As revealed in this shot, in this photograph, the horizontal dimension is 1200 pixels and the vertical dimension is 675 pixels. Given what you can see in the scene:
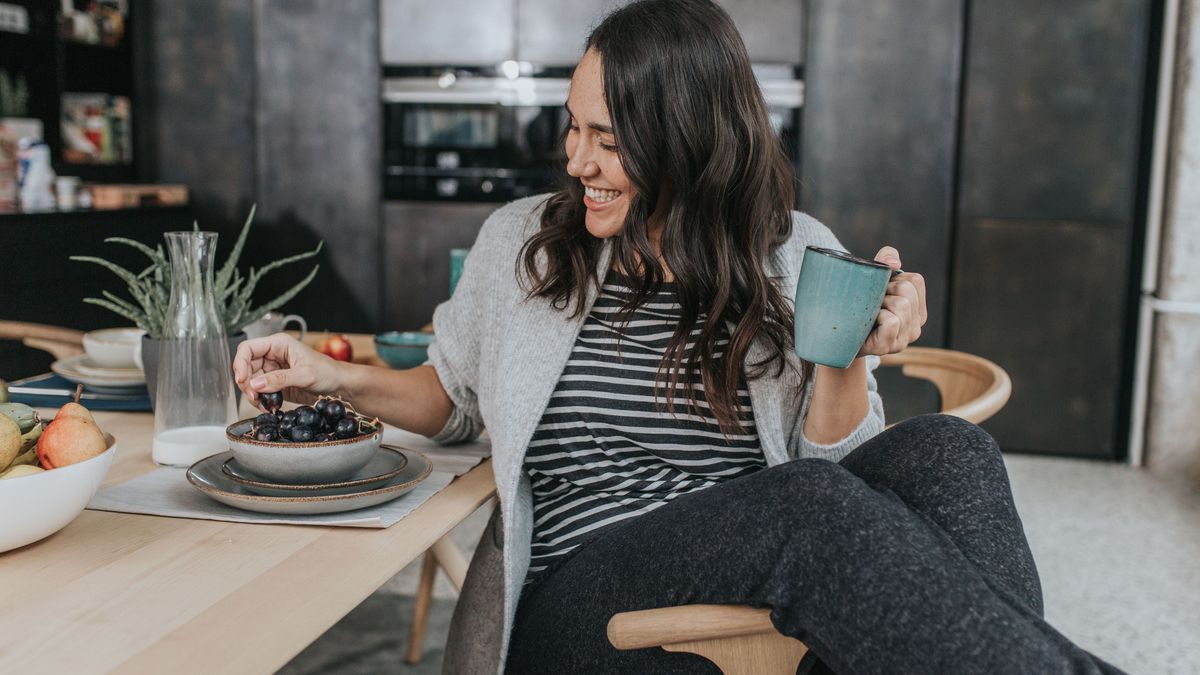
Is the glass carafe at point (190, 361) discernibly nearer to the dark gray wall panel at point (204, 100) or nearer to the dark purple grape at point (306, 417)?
the dark purple grape at point (306, 417)

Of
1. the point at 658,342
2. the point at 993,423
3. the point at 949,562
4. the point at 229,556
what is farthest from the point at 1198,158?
the point at 229,556

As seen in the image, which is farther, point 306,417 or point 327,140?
point 327,140

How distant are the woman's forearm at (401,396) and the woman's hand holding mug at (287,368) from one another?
0.02 m

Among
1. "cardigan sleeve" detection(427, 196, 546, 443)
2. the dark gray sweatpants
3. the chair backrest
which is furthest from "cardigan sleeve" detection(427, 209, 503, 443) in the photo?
the chair backrest

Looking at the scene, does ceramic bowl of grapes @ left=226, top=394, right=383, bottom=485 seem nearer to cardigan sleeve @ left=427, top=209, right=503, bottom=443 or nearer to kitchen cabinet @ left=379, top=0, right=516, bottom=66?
cardigan sleeve @ left=427, top=209, right=503, bottom=443

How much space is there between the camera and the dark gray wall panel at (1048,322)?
12.1ft

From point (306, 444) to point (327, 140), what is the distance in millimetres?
3242

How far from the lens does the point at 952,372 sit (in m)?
1.90

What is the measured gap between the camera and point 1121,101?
141 inches

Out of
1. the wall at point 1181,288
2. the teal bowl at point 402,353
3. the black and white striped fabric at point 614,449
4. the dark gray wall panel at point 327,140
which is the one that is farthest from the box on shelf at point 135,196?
the wall at point 1181,288

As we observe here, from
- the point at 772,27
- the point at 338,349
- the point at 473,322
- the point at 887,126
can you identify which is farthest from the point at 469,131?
the point at 473,322

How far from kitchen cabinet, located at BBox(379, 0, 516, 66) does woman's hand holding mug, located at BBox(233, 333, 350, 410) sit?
→ 290cm

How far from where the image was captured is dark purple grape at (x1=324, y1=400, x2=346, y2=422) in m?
1.03

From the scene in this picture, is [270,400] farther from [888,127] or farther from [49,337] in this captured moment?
[888,127]
